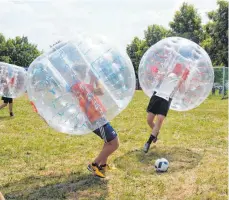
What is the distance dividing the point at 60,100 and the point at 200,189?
2057 millimetres

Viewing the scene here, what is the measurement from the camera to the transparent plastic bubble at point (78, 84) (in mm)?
4340

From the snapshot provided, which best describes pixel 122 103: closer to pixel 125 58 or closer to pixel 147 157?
pixel 125 58

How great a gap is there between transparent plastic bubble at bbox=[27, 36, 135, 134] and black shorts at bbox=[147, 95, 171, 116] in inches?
73.7

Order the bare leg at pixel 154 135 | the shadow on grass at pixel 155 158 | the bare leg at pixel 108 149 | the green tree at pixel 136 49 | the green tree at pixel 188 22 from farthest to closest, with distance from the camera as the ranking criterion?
the green tree at pixel 136 49
the green tree at pixel 188 22
the bare leg at pixel 154 135
the shadow on grass at pixel 155 158
the bare leg at pixel 108 149

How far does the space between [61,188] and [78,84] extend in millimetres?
1370

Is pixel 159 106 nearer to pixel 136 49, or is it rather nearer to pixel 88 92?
pixel 88 92

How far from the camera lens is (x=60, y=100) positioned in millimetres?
4371

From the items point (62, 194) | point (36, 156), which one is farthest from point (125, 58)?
point (36, 156)

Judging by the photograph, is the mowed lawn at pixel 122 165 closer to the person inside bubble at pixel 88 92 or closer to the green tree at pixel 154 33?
the person inside bubble at pixel 88 92

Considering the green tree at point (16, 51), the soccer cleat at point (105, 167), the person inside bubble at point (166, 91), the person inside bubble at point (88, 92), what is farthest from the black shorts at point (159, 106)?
the green tree at point (16, 51)

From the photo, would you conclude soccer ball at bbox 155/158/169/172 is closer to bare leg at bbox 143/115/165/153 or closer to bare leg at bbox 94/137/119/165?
bare leg at bbox 94/137/119/165

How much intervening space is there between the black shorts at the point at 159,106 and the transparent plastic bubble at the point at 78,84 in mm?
1871

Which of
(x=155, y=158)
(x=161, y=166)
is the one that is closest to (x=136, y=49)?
(x=155, y=158)

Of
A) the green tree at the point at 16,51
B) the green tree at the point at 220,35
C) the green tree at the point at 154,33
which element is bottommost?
the green tree at the point at 16,51
